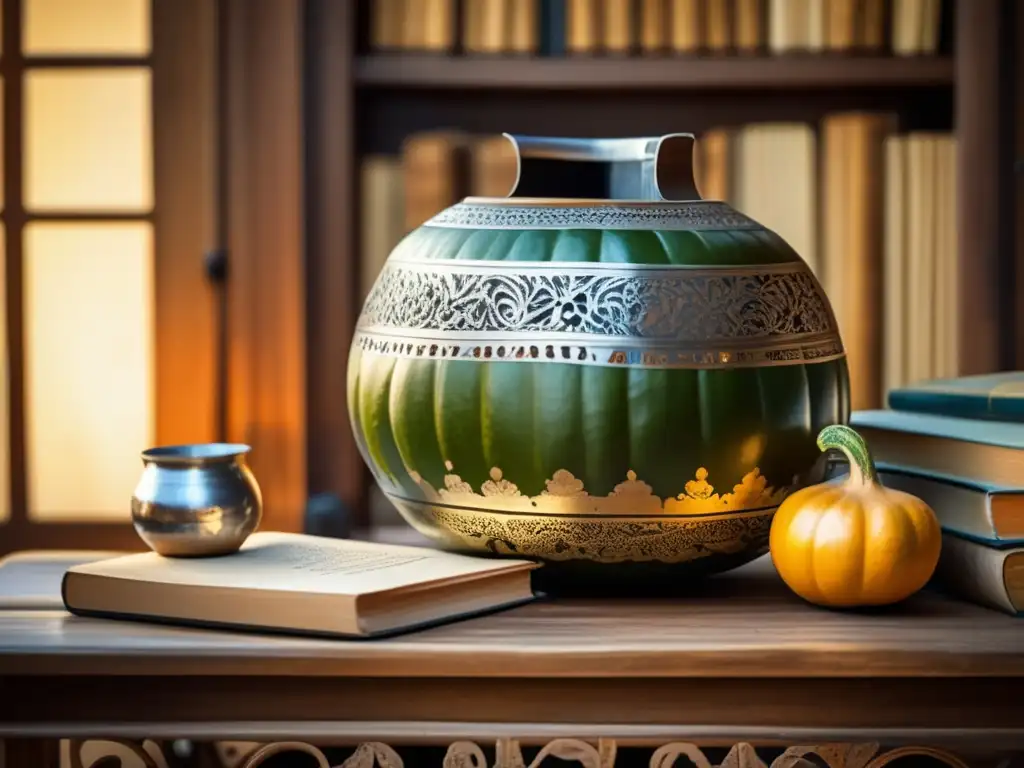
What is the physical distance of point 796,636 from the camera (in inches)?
31.5

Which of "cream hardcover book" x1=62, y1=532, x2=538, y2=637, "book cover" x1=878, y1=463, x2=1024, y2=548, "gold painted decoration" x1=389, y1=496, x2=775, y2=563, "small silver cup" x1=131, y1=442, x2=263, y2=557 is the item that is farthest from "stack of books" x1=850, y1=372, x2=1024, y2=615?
"small silver cup" x1=131, y1=442, x2=263, y2=557

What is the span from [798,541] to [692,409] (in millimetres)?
95

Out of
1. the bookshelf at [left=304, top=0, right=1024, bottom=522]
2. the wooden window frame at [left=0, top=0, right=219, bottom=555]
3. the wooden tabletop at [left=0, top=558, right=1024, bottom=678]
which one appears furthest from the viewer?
the wooden window frame at [left=0, top=0, right=219, bottom=555]

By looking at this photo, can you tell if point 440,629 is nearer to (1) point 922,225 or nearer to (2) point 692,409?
(2) point 692,409

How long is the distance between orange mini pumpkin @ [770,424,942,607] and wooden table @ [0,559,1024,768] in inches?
1.1

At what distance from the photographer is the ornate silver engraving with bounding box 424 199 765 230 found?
34.3 inches

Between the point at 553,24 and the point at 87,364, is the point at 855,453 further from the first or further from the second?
the point at 87,364

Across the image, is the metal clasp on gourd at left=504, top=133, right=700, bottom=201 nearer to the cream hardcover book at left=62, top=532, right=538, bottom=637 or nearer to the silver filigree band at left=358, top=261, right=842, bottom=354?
the silver filigree band at left=358, top=261, right=842, bottom=354

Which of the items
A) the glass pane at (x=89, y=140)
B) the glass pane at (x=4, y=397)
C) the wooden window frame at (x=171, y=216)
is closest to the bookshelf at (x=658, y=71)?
the wooden window frame at (x=171, y=216)

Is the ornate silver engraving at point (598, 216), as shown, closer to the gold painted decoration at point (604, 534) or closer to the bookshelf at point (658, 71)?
the gold painted decoration at point (604, 534)

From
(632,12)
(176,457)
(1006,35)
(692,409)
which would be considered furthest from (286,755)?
(1006,35)

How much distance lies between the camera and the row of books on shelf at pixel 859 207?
182 centimetres

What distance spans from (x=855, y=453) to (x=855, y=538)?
5 cm

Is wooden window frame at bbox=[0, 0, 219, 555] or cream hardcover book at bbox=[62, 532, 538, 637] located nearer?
cream hardcover book at bbox=[62, 532, 538, 637]
